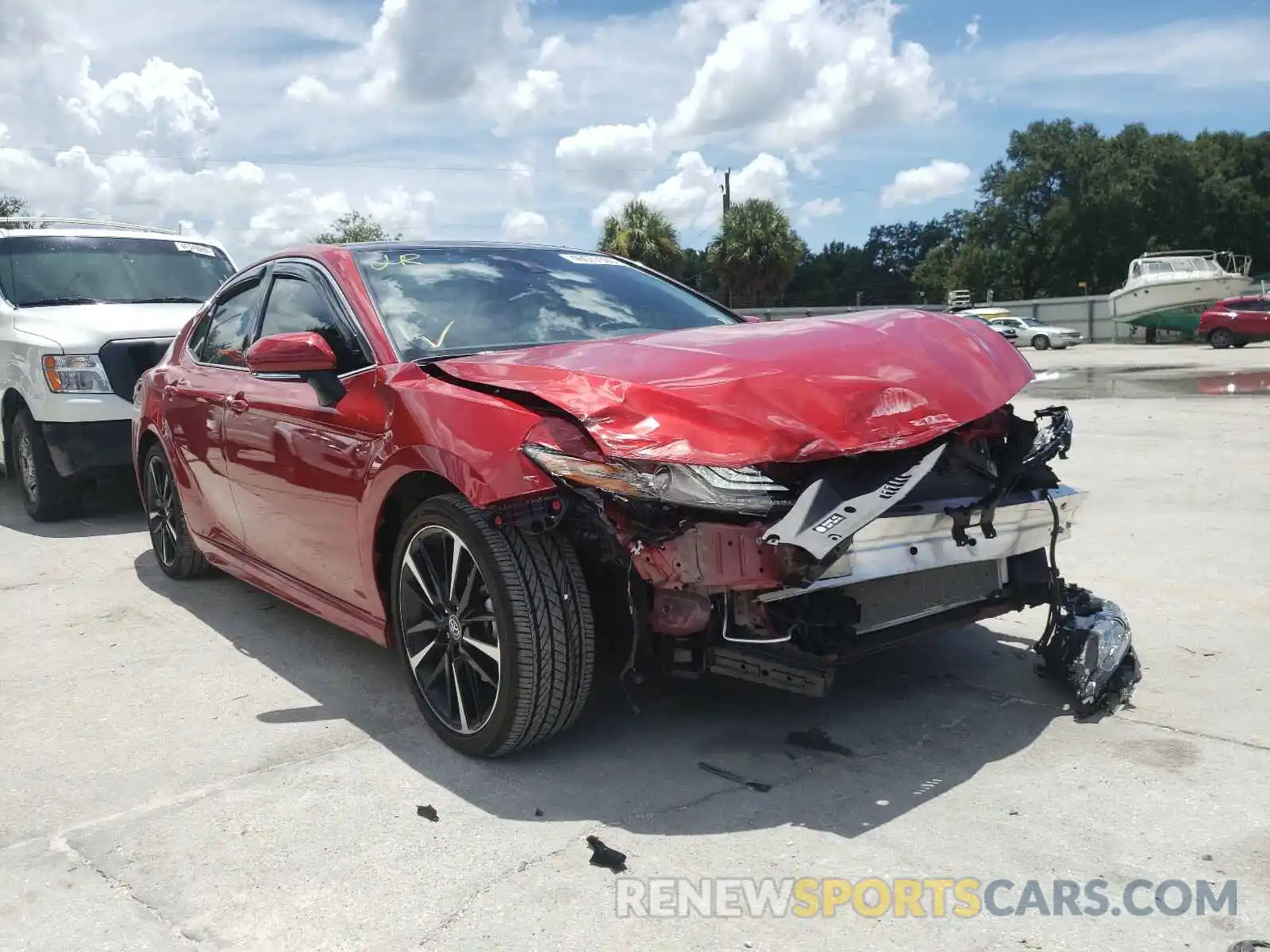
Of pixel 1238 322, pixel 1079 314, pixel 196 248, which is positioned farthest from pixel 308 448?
pixel 1079 314

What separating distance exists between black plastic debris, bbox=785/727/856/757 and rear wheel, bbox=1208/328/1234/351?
1213 inches

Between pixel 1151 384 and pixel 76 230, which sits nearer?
pixel 76 230

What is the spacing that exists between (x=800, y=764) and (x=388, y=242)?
266 cm

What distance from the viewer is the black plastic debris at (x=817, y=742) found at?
3.27 meters

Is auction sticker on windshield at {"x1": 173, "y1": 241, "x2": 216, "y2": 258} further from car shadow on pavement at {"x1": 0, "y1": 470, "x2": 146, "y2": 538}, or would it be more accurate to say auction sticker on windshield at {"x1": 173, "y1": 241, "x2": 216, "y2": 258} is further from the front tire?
the front tire

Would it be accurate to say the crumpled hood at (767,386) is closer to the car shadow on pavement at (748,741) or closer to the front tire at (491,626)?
the front tire at (491,626)

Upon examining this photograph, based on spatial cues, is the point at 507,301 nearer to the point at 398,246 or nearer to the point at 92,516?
the point at 398,246

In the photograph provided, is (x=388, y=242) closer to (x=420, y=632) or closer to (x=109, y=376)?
(x=420, y=632)

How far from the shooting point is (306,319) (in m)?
4.18

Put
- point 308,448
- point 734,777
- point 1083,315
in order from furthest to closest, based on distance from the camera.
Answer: point 1083,315 < point 308,448 < point 734,777

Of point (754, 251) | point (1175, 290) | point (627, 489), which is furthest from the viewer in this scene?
point (754, 251)

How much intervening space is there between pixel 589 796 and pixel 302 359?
1.73 meters

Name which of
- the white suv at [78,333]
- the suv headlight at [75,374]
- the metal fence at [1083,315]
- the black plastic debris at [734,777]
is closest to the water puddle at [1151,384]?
the white suv at [78,333]

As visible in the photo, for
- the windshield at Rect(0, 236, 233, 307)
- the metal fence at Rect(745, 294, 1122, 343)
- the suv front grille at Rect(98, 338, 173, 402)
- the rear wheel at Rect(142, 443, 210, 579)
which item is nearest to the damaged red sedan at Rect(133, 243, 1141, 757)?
the rear wheel at Rect(142, 443, 210, 579)
